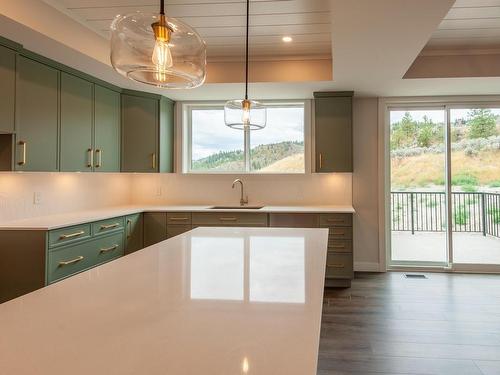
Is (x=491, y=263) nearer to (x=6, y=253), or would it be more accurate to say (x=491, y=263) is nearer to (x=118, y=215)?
→ (x=118, y=215)

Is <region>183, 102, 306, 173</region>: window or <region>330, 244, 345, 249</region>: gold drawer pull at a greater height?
<region>183, 102, 306, 173</region>: window

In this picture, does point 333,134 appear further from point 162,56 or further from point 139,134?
point 162,56

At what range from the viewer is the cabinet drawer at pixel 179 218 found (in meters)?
4.19

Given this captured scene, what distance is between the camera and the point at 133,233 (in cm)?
402

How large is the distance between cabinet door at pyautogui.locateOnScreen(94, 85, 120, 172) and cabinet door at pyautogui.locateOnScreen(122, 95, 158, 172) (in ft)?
0.33

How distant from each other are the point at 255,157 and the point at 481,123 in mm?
3036

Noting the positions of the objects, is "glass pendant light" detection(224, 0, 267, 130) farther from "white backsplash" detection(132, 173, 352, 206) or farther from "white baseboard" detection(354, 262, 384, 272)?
"white baseboard" detection(354, 262, 384, 272)

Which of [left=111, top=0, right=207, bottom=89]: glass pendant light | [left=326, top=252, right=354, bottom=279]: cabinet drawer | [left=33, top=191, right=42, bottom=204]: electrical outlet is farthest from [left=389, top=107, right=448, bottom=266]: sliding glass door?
[left=33, top=191, right=42, bottom=204]: electrical outlet

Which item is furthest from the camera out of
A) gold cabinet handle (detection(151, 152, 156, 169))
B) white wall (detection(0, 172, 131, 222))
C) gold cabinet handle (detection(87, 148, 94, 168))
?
gold cabinet handle (detection(151, 152, 156, 169))

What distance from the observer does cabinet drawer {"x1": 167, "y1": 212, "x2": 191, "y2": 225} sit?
4.19m

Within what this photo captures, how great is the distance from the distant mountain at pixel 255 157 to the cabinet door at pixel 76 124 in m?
1.65

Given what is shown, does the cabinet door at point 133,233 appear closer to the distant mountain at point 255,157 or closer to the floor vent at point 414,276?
the distant mountain at point 255,157

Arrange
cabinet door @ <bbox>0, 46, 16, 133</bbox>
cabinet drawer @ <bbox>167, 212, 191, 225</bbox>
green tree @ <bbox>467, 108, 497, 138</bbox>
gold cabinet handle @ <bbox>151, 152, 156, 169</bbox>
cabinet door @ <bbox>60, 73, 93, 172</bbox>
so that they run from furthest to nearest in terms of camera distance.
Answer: green tree @ <bbox>467, 108, 497, 138</bbox> → gold cabinet handle @ <bbox>151, 152, 156, 169</bbox> → cabinet drawer @ <bbox>167, 212, 191, 225</bbox> → cabinet door @ <bbox>60, 73, 93, 172</bbox> → cabinet door @ <bbox>0, 46, 16, 133</bbox>

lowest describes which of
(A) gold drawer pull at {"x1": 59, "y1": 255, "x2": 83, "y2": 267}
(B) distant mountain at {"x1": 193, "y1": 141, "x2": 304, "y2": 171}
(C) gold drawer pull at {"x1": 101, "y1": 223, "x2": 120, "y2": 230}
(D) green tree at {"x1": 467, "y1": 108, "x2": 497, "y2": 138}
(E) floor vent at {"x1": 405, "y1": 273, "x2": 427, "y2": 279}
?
(E) floor vent at {"x1": 405, "y1": 273, "x2": 427, "y2": 279}
